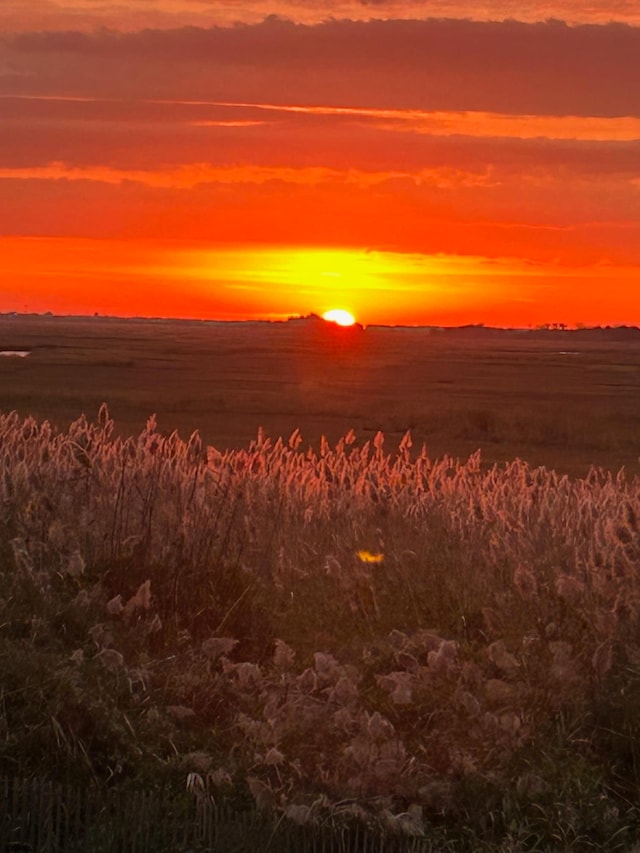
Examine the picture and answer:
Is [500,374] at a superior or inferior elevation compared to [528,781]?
superior

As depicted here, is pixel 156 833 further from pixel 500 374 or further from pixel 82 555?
pixel 500 374

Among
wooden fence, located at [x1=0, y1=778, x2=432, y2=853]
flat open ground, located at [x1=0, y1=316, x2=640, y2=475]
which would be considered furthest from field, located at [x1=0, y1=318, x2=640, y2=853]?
flat open ground, located at [x1=0, y1=316, x2=640, y2=475]

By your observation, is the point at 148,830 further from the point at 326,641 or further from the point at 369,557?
the point at 369,557

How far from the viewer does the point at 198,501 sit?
865 centimetres

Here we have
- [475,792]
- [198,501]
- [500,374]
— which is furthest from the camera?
[500,374]

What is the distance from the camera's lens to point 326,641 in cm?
733

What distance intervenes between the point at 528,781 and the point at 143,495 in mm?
3801

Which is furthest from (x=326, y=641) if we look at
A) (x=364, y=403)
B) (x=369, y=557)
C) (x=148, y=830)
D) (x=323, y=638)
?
(x=364, y=403)

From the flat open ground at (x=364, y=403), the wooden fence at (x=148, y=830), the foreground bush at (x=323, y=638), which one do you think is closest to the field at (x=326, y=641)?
the foreground bush at (x=323, y=638)

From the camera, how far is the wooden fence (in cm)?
498

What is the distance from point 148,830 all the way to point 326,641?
2.44 meters

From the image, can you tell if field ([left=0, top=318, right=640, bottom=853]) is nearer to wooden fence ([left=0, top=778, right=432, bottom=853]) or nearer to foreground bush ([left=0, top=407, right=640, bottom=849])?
foreground bush ([left=0, top=407, right=640, bottom=849])

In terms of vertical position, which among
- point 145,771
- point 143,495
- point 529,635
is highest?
point 143,495

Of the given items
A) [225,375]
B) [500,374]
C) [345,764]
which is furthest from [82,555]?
[500,374]
